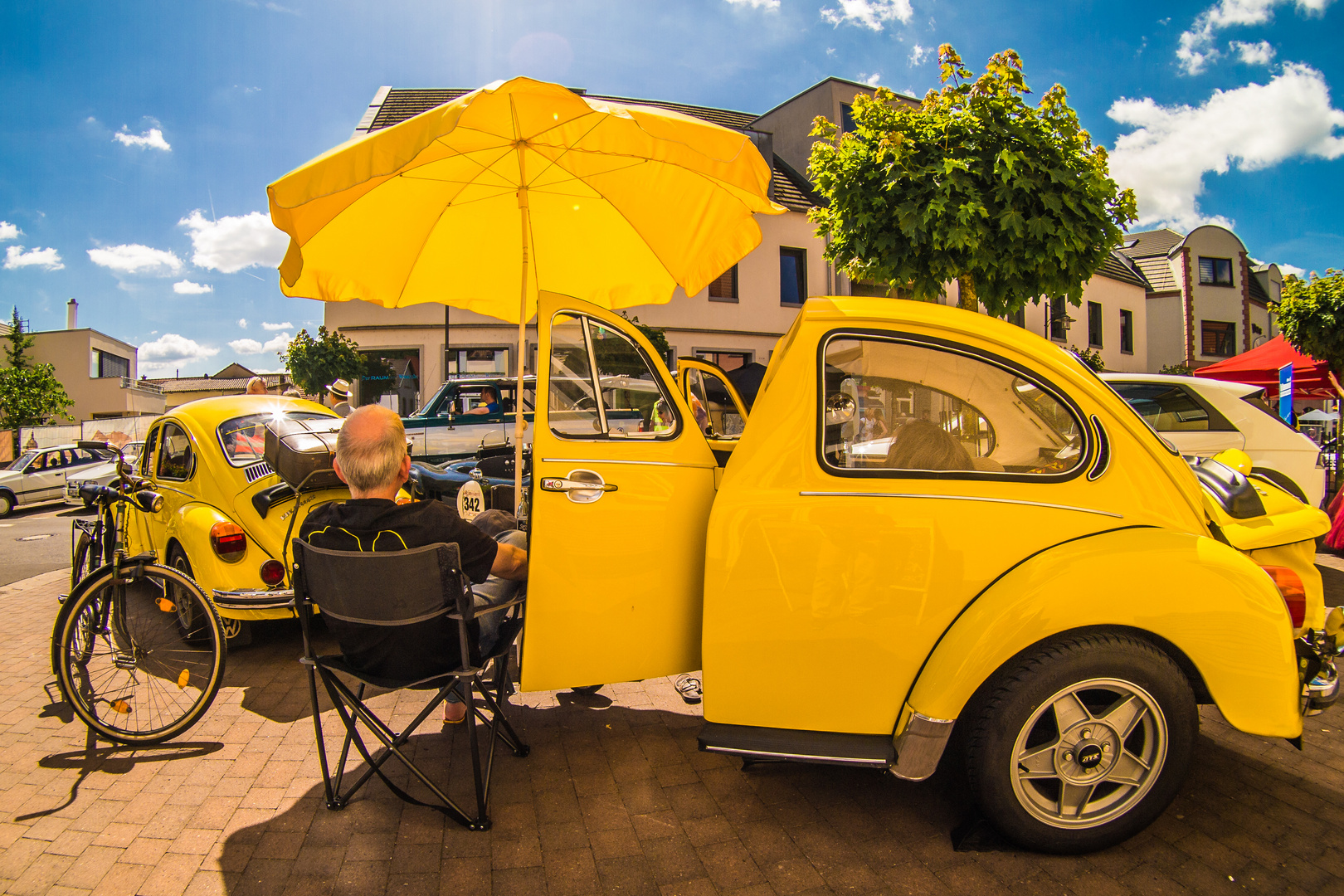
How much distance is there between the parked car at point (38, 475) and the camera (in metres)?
15.3

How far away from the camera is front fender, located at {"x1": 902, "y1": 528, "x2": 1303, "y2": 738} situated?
Answer: 7.06 ft

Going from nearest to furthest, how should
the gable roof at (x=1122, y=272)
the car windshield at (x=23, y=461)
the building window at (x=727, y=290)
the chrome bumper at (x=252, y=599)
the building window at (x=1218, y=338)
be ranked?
Answer: the chrome bumper at (x=252, y=599) < the car windshield at (x=23, y=461) < the building window at (x=727, y=290) < the gable roof at (x=1122, y=272) < the building window at (x=1218, y=338)

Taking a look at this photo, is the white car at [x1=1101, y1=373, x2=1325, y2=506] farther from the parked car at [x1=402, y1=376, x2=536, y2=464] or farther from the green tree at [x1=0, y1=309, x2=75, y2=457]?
the green tree at [x1=0, y1=309, x2=75, y2=457]

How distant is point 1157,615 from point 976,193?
8.56m

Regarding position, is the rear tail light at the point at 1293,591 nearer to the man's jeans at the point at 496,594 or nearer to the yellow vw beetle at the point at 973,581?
the yellow vw beetle at the point at 973,581

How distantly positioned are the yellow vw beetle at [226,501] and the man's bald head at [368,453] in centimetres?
205

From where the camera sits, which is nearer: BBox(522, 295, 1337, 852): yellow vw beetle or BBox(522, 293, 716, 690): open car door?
BBox(522, 295, 1337, 852): yellow vw beetle

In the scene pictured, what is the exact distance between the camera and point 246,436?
4.79 m

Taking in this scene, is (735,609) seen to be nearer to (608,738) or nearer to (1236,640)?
(608,738)

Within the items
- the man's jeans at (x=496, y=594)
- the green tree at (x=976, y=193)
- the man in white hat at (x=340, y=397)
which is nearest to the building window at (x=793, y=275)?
the green tree at (x=976, y=193)

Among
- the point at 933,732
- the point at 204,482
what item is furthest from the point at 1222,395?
the point at 204,482

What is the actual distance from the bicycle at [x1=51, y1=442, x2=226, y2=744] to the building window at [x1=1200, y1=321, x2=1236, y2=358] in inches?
1745

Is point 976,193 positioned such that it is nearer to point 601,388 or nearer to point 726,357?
point 601,388

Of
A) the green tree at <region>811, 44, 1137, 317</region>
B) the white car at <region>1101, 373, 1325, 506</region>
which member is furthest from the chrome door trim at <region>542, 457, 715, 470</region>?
the green tree at <region>811, 44, 1137, 317</region>
